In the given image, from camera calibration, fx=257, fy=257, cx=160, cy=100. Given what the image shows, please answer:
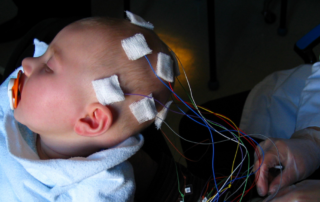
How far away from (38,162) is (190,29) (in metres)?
1.71

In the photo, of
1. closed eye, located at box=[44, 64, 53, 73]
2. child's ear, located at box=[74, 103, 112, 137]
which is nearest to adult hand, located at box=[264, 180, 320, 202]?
child's ear, located at box=[74, 103, 112, 137]

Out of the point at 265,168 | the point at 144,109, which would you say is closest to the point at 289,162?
the point at 265,168

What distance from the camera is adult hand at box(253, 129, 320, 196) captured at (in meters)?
0.82

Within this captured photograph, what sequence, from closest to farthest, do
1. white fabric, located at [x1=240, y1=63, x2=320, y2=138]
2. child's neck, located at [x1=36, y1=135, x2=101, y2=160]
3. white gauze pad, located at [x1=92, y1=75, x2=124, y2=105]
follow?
white gauze pad, located at [x1=92, y1=75, x2=124, y2=105], child's neck, located at [x1=36, y1=135, x2=101, y2=160], white fabric, located at [x1=240, y1=63, x2=320, y2=138]

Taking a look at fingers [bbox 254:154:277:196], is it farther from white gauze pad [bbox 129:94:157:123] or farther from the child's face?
the child's face

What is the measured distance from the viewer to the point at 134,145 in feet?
2.44

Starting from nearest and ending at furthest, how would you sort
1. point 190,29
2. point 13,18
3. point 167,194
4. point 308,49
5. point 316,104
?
1. point 167,194
2. point 316,104
3. point 308,49
4. point 13,18
5. point 190,29

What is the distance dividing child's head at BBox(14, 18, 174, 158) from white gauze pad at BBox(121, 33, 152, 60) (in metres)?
0.01

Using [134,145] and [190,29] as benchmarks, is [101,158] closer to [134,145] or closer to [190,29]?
[134,145]

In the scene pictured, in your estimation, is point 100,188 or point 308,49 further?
point 308,49

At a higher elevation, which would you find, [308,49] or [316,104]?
[308,49]

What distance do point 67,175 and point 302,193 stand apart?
65cm

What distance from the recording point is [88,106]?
686 millimetres

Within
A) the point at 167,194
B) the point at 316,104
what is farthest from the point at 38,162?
the point at 316,104
